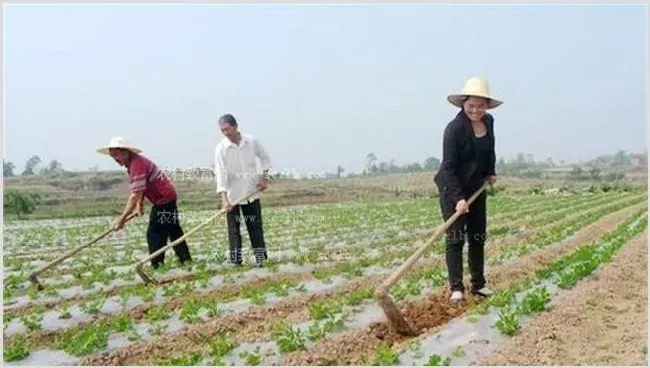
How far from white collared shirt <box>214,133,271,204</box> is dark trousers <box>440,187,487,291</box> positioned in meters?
2.74

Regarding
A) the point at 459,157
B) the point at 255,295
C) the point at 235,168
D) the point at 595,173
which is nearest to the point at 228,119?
the point at 235,168

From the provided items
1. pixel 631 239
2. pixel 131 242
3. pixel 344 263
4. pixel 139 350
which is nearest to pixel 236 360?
pixel 139 350

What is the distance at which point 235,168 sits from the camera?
756 centimetres

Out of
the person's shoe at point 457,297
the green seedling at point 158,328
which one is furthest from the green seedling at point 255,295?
the person's shoe at point 457,297

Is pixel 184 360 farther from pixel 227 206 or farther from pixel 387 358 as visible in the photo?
pixel 227 206

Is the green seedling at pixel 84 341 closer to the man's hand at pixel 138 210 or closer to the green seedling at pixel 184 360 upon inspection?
the green seedling at pixel 184 360

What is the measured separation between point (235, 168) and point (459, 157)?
3.05m

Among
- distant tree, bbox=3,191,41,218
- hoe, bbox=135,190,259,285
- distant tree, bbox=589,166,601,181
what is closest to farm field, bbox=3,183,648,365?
hoe, bbox=135,190,259,285

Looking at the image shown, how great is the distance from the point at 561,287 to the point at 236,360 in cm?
296

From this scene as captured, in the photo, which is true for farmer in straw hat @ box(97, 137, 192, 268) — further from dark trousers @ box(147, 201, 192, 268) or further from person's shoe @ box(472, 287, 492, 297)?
person's shoe @ box(472, 287, 492, 297)

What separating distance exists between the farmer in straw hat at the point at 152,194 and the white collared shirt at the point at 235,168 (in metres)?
0.63

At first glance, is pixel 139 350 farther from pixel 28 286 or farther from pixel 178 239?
pixel 28 286

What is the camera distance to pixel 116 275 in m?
7.53

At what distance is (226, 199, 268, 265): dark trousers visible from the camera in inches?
297
